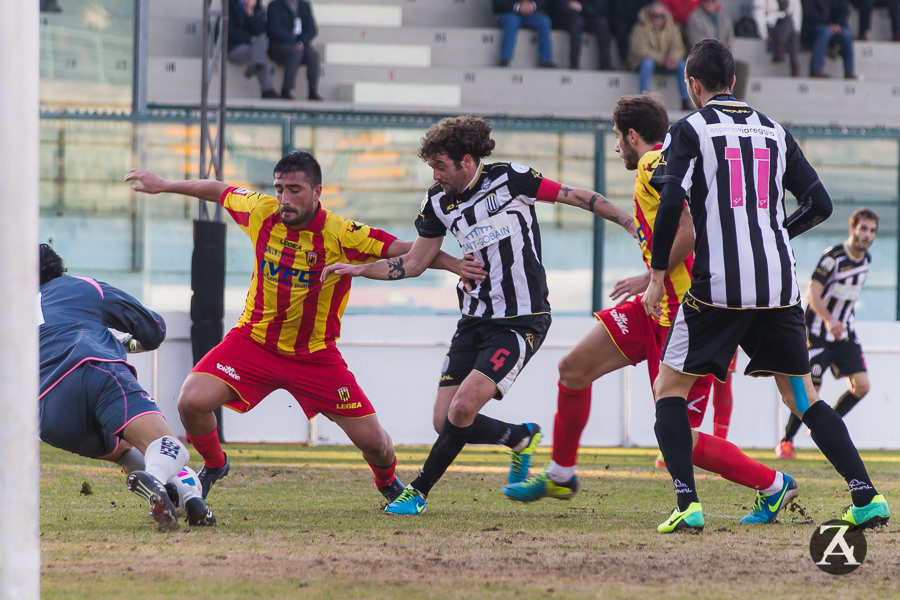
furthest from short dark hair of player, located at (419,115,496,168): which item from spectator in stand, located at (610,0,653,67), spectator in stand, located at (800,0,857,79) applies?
spectator in stand, located at (800,0,857,79)

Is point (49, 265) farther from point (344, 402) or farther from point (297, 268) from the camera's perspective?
point (344, 402)

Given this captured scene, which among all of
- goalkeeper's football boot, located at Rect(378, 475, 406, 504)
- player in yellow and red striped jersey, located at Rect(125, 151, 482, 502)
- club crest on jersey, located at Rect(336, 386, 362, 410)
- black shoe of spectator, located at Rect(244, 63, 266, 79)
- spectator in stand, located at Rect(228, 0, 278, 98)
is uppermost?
spectator in stand, located at Rect(228, 0, 278, 98)

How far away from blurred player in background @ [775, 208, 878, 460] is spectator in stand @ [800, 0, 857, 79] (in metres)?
9.10

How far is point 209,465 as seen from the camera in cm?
614

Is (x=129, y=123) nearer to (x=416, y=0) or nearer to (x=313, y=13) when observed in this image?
(x=313, y=13)

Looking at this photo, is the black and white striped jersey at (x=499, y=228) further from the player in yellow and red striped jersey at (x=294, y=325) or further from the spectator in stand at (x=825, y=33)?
the spectator in stand at (x=825, y=33)

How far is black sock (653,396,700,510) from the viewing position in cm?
488

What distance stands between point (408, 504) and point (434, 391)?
572cm

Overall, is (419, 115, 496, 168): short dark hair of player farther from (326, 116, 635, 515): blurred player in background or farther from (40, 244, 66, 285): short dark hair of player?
(40, 244, 66, 285): short dark hair of player

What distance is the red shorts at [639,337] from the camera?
5941mm

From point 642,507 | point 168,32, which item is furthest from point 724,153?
point 168,32

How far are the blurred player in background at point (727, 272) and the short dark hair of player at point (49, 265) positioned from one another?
9.52 ft

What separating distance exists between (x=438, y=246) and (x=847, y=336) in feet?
18.7

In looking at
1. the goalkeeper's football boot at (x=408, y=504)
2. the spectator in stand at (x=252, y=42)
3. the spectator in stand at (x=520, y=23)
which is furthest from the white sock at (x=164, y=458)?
the spectator in stand at (x=520, y=23)
